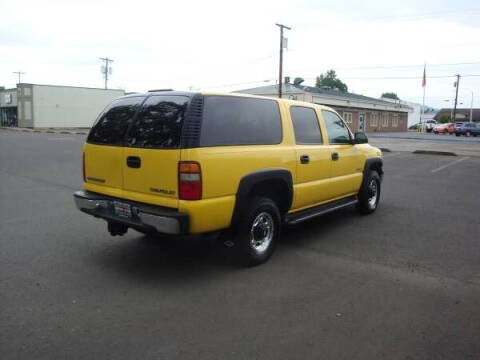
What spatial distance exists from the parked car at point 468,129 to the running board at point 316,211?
47075 millimetres

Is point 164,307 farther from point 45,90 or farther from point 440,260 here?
point 45,90

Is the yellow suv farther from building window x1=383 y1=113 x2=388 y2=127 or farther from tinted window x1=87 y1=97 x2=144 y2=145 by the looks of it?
building window x1=383 y1=113 x2=388 y2=127

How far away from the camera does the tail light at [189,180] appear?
409 centimetres

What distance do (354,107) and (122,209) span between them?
4881 cm

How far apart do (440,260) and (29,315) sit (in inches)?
172

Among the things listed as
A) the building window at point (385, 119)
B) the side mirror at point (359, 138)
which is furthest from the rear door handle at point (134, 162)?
the building window at point (385, 119)

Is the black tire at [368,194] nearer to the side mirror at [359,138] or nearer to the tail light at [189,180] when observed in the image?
the side mirror at [359,138]

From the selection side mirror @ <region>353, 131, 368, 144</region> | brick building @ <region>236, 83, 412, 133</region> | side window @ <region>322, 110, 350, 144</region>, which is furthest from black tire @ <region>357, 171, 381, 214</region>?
brick building @ <region>236, 83, 412, 133</region>

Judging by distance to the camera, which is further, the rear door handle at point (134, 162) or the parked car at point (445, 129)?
the parked car at point (445, 129)

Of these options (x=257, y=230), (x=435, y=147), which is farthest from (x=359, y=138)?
(x=435, y=147)

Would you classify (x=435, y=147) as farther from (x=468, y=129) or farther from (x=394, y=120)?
(x=394, y=120)

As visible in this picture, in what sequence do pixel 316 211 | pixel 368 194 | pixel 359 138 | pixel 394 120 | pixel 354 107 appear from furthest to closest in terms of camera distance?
pixel 394 120, pixel 354 107, pixel 368 194, pixel 359 138, pixel 316 211

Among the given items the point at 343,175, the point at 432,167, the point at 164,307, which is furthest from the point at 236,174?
the point at 432,167

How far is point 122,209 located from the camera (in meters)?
4.55
